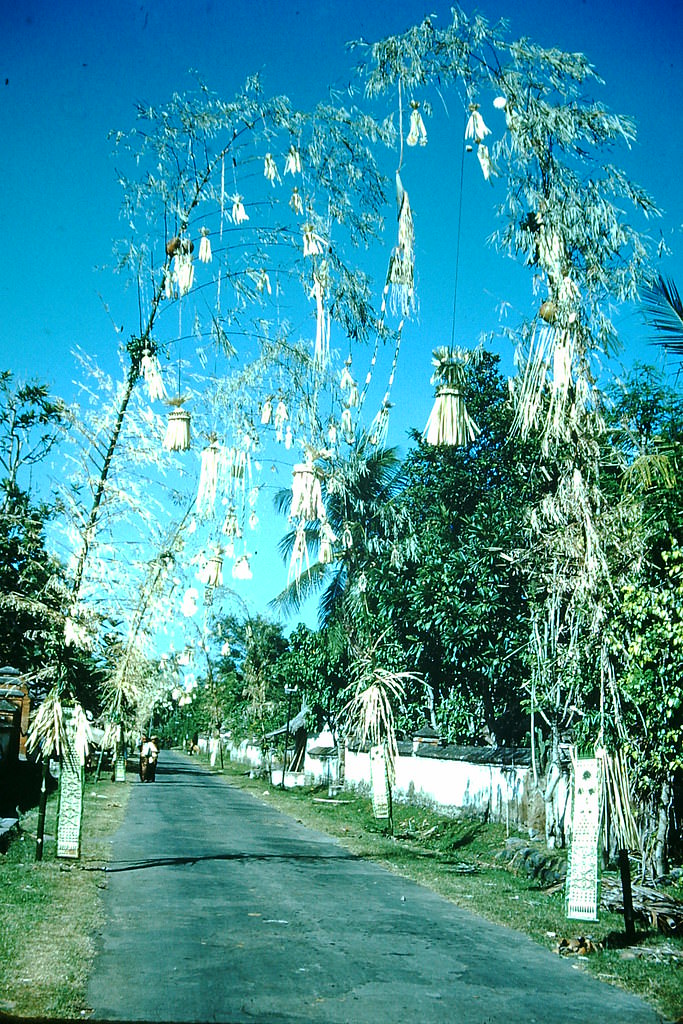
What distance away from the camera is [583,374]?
23.1 ft

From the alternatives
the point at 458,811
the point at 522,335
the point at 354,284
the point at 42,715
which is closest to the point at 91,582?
the point at 42,715

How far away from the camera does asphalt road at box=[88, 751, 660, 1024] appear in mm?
5754

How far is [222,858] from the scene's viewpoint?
43.4 ft

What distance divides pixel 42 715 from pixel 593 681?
6.44m

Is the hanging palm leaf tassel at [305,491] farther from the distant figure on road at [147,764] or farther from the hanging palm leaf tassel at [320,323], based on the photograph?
the distant figure on road at [147,764]

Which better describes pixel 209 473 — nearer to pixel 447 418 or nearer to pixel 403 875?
pixel 447 418

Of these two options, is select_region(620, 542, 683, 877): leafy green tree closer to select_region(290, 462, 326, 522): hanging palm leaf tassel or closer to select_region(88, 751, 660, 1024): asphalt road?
select_region(88, 751, 660, 1024): asphalt road

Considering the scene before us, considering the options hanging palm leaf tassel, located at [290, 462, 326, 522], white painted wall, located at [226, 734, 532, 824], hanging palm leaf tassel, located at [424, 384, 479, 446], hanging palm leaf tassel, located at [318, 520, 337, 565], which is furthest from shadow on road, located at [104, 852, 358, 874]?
hanging palm leaf tassel, located at [424, 384, 479, 446]

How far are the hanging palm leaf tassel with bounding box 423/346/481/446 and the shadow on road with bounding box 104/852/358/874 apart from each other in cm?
777

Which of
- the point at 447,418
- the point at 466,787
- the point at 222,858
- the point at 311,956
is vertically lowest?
the point at 222,858

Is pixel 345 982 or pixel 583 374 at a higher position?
pixel 583 374

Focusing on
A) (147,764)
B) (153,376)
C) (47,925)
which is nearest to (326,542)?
(153,376)

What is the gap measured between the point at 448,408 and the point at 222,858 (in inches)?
363

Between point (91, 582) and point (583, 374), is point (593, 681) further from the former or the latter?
point (91, 582)
